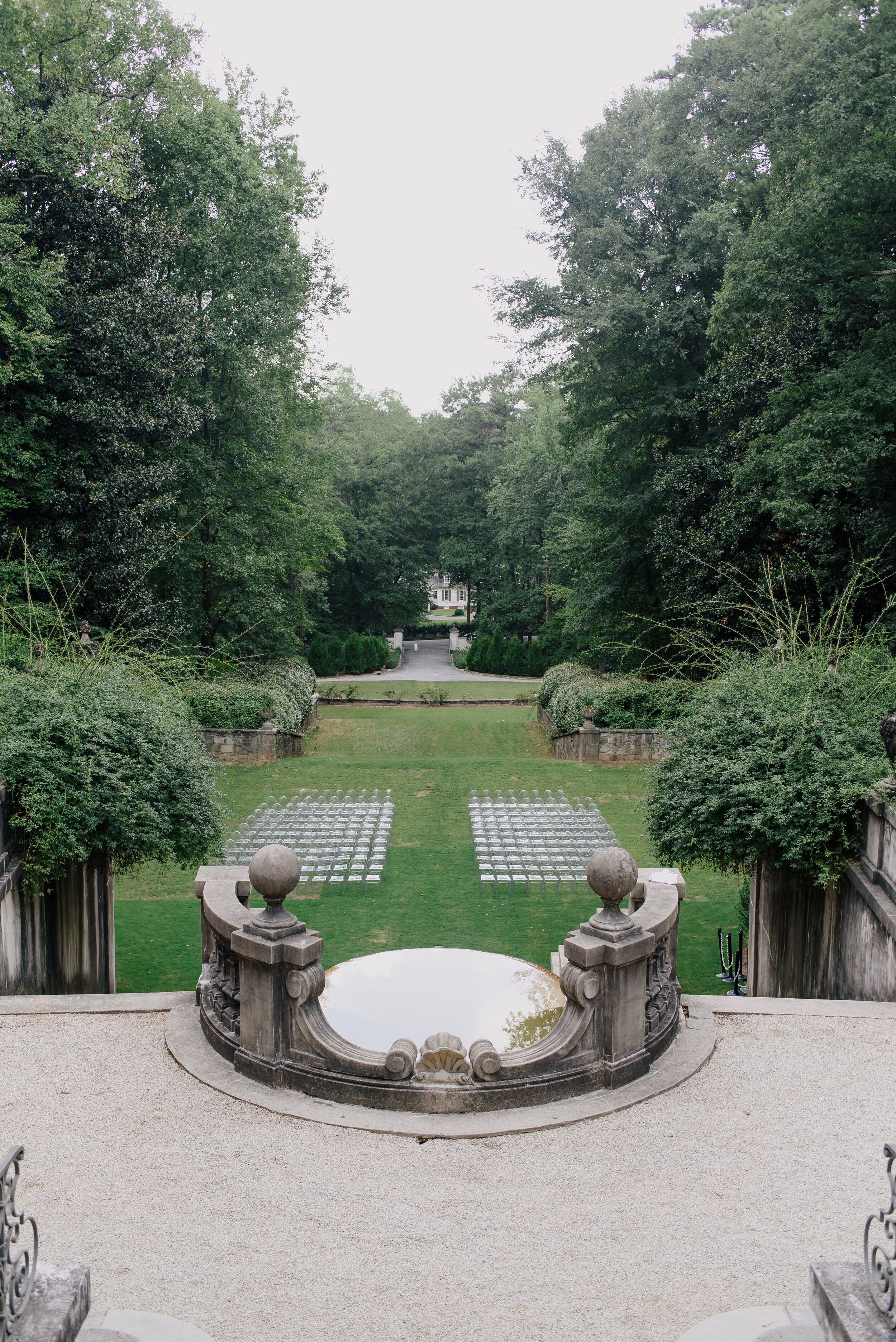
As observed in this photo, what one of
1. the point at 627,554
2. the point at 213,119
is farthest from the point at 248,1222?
the point at 213,119

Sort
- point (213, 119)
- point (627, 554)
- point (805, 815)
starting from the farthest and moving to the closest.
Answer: point (627, 554) < point (213, 119) < point (805, 815)

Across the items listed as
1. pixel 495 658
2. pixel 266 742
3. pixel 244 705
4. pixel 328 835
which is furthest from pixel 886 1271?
pixel 495 658

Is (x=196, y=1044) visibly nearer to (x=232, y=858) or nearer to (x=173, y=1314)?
(x=173, y=1314)

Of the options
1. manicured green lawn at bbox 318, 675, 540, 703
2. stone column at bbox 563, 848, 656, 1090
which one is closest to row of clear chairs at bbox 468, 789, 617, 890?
stone column at bbox 563, 848, 656, 1090

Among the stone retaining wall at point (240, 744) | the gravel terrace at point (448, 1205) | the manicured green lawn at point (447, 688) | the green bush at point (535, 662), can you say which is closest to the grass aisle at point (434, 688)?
the manicured green lawn at point (447, 688)

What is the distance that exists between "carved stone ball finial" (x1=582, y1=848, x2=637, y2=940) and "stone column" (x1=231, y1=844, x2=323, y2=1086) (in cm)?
171

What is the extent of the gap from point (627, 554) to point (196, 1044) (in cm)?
2203

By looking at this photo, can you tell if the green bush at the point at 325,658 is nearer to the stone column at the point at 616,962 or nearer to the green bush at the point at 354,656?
the green bush at the point at 354,656

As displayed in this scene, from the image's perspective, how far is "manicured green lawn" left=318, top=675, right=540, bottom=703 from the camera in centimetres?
3597

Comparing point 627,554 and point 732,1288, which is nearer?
point 732,1288

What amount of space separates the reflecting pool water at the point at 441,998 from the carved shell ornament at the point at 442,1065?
41 cm

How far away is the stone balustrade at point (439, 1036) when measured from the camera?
17.1 feet

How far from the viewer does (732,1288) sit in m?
3.80

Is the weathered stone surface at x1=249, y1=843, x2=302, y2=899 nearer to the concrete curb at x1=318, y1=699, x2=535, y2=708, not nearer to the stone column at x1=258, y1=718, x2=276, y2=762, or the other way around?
the stone column at x1=258, y1=718, x2=276, y2=762
